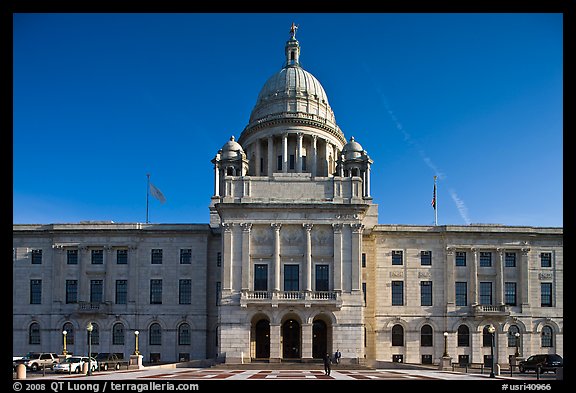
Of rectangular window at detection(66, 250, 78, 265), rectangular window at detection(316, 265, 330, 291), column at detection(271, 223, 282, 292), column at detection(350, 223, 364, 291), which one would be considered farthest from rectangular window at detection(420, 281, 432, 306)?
rectangular window at detection(66, 250, 78, 265)

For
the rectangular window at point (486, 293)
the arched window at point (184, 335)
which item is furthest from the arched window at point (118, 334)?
the rectangular window at point (486, 293)

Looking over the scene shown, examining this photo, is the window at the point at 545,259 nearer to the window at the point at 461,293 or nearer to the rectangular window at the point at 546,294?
the rectangular window at the point at 546,294

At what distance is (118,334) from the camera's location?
5838cm

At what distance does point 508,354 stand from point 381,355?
12997 mm

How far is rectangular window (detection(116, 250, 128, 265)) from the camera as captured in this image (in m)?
59.5

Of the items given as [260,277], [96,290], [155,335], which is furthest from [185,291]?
[260,277]

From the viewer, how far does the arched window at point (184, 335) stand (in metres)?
58.5

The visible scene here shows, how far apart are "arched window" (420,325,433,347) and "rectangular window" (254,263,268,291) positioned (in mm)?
18089

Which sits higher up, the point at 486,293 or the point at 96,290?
the point at 96,290

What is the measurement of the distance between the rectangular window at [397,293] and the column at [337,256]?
33.8 feet

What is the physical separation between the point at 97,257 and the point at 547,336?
47828mm

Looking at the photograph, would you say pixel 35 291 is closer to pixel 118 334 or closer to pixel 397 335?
pixel 118 334

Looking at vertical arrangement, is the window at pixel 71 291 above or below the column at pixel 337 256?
below

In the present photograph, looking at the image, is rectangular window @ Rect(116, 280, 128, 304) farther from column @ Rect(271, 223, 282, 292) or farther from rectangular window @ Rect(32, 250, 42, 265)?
column @ Rect(271, 223, 282, 292)
